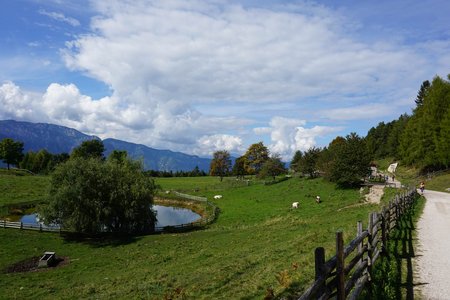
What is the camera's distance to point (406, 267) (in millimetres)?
14461

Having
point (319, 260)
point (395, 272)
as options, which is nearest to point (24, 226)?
point (395, 272)

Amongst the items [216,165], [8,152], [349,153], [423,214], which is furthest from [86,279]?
[8,152]

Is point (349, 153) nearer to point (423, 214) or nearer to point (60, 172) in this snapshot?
point (423, 214)

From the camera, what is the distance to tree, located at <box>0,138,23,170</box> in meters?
132

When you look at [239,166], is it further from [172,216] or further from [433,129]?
[433,129]

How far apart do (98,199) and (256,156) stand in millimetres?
74554

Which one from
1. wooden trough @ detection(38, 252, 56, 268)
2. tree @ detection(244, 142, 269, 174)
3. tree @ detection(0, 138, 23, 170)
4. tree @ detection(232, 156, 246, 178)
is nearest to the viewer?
wooden trough @ detection(38, 252, 56, 268)

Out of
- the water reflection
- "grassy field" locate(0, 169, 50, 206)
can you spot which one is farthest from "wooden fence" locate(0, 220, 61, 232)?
the water reflection

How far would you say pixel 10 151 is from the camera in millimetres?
133750

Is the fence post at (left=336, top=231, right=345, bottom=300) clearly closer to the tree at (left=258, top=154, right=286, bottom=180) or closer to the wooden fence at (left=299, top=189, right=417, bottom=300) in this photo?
the wooden fence at (left=299, top=189, right=417, bottom=300)

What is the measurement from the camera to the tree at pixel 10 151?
132m

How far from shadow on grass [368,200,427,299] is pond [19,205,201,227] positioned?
4560 cm

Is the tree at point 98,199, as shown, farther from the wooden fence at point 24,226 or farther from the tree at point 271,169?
the tree at point 271,169

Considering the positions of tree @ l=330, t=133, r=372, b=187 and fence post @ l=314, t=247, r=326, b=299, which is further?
tree @ l=330, t=133, r=372, b=187
